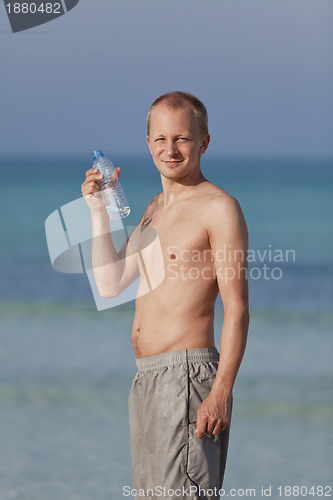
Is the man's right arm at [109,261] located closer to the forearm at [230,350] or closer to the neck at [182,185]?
the neck at [182,185]

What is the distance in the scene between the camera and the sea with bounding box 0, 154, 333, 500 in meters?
4.68

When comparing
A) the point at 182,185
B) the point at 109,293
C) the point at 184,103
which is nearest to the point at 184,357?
the point at 109,293

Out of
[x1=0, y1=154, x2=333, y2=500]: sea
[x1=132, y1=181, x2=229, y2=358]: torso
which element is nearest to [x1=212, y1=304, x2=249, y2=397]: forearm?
[x1=132, y1=181, x2=229, y2=358]: torso

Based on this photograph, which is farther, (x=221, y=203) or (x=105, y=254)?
(x=105, y=254)

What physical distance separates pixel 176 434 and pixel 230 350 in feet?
0.94

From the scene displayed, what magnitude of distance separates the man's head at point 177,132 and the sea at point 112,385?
2318 millimetres

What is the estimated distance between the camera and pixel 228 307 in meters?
2.47

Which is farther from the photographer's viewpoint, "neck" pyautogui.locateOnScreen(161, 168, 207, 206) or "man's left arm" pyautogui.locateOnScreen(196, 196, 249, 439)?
"neck" pyautogui.locateOnScreen(161, 168, 207, 206)

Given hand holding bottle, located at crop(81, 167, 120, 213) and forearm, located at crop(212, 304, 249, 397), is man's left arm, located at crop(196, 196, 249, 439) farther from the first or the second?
hand holding bottle, located at crop(81, 167, 120, 213)

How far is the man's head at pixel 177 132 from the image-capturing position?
258cm

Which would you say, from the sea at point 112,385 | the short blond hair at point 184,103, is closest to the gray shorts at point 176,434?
the short blond hair at point 184,103

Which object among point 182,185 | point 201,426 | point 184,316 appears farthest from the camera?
point 182,185

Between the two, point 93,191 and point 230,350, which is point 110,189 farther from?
point 230,350

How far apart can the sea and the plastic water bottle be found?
1.99 metres
